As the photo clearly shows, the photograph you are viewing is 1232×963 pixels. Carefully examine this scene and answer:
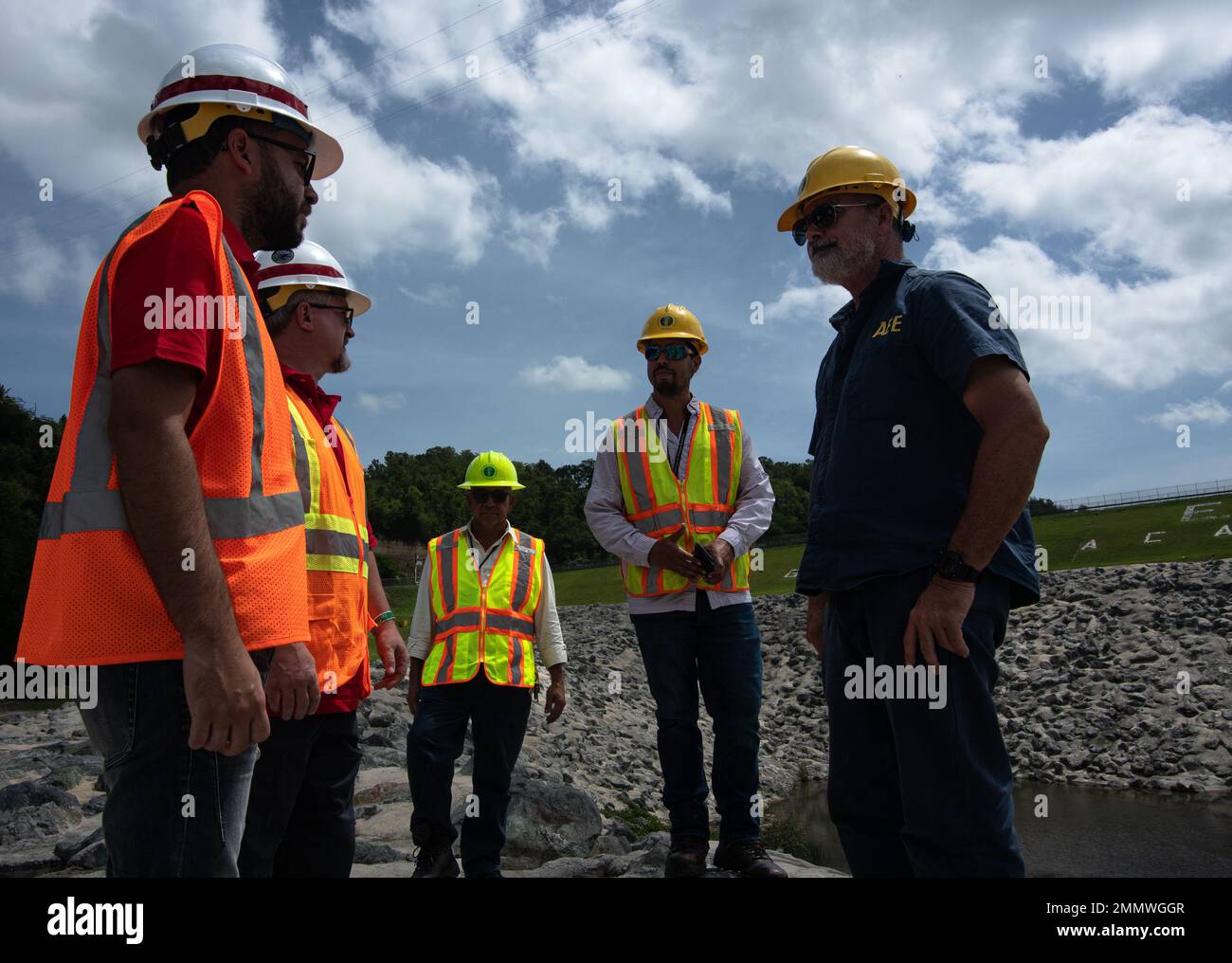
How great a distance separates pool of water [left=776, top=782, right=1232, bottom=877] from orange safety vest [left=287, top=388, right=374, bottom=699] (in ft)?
15.0

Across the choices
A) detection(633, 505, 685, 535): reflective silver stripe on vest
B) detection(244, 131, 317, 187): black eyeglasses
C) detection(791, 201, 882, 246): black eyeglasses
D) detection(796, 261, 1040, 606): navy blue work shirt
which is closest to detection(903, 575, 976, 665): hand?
detection(796, 261, 1040, 606): navy blue work shirt

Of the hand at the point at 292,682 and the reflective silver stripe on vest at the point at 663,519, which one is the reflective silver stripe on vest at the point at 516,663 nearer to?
the reflective silver stripe on vest at the point at 663,519

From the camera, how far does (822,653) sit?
127 inches

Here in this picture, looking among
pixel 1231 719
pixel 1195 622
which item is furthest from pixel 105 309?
pixel 1195 622

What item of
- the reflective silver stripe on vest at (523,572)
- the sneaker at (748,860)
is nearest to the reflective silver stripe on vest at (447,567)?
the reflective silver stripe on vest at (523,572)

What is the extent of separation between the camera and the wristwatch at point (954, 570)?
2.56 metres

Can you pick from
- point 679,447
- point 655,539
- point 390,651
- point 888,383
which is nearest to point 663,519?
point 655,539

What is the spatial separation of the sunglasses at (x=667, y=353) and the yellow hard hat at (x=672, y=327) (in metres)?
0.05

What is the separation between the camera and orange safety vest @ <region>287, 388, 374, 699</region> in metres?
3.05

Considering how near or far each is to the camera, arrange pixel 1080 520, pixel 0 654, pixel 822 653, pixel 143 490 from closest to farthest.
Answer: pixel 143 490, pixel 822 653, pixel 0 654, pixel 1080 520

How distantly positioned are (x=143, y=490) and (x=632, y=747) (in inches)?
506

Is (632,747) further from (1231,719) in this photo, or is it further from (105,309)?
(105,309)

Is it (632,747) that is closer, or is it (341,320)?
(341,320)

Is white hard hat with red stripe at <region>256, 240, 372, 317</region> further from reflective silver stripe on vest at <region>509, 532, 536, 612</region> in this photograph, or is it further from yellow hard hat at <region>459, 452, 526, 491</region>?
reflective silver stripe on vest at <region>509, 532, 536, 612</region>
